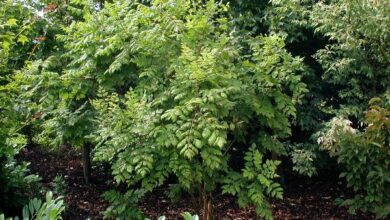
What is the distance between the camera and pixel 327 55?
4742mm

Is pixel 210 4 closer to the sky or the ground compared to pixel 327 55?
closer to the sky

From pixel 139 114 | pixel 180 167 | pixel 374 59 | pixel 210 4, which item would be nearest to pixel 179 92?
pixel 139 114

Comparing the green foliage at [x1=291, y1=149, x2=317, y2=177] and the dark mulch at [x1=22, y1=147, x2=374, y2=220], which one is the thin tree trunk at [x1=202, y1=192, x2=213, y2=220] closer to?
the dark mulch at [x1=22, y1=147, x2=374, y2=220]

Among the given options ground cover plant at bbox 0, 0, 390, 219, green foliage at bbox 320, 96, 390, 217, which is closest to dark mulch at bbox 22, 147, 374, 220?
ground cover plant at bbox 0, 0, 390, 219

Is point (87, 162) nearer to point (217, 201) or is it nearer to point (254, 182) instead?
point (217, 201)

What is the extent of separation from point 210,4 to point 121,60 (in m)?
→ 0.86

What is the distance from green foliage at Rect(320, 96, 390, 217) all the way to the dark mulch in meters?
0.63

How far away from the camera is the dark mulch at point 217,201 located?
15.6ft

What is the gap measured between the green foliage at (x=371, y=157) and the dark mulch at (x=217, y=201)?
63 centimetres

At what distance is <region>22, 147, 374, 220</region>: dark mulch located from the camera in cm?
477

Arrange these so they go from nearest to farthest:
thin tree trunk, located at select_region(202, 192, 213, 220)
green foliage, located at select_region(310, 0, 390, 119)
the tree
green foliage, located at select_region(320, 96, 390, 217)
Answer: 1. the tree
2. thin tree trunk, located at select_region(202, 192, 213, 220)
3. green foliage, located at select_region(320, 96, 390, 217)
4. green foliage, located at select_region(310, 0, 390, 119)

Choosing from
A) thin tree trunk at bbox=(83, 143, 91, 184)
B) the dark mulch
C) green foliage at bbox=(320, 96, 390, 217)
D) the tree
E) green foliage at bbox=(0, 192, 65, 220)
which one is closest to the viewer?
green foliage at bbox=(0, 192, 65, 220)

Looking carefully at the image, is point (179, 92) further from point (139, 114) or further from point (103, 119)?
point (103, 119)

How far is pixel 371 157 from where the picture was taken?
4164mm
